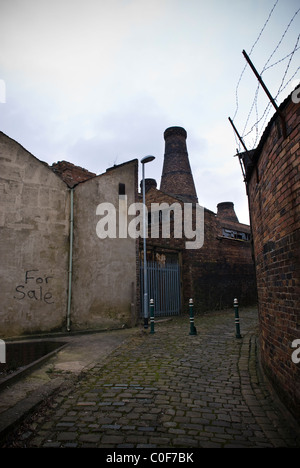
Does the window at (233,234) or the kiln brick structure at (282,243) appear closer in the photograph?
the kiln brick structure at (282,243)

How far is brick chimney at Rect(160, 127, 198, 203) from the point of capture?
86.9 feet

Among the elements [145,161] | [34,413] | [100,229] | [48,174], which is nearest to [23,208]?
[48,174]

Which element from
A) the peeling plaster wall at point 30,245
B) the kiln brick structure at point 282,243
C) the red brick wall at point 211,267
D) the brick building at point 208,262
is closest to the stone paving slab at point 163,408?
the kiln brick structure at point 282,243

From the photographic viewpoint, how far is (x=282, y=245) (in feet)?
10.2

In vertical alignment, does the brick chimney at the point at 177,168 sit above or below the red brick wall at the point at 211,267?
above

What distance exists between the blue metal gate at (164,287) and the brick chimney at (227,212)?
1067 inches

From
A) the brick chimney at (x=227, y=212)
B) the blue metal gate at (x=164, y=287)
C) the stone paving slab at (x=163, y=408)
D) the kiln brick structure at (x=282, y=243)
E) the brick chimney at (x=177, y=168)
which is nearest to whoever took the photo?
the stone paving slab at (x=163, y=408)

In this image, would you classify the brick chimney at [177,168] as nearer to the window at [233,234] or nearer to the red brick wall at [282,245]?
the window at [233,234]

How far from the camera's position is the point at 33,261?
26.7ft

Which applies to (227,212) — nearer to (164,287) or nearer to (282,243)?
(164,287)

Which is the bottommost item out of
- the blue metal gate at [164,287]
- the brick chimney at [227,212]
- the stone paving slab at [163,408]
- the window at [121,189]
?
the stone paving slab at [163,408]

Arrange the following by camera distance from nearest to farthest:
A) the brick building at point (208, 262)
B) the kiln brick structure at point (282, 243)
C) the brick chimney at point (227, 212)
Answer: the kiln brick structure at point (282, 243) < the brick building at point (208, 262) < the brick chimney at point (227, 212)

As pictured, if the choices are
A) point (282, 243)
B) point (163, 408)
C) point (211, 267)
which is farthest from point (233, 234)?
point (163, 408)

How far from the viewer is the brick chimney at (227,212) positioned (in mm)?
38406
